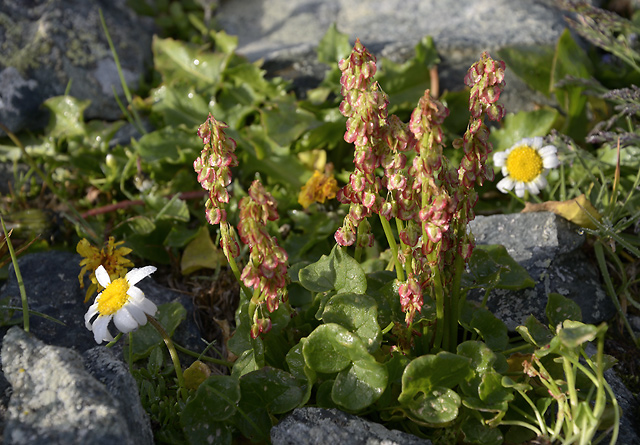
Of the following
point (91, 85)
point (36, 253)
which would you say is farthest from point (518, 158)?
point (91, 85)

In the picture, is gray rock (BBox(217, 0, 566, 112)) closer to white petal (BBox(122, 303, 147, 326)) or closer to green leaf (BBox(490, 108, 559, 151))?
green leaf (BBox(490, 108, 559, 151))

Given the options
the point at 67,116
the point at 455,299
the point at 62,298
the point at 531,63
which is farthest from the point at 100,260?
the point at 531,63

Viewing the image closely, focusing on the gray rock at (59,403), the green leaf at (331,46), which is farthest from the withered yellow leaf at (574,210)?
the gray rock at (59,403)

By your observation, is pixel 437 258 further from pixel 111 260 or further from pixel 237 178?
pixel 237 178

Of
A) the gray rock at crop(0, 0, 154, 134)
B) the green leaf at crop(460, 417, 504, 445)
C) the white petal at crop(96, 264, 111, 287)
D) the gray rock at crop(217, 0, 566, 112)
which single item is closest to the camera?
the green leaf at crop(460, 417, 504, 445)

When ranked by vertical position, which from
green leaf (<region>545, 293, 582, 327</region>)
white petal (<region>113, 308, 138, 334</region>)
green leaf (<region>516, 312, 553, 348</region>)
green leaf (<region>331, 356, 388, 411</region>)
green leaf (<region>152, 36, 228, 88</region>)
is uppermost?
green leaf (<region>152, 36, 228, 88</region>)

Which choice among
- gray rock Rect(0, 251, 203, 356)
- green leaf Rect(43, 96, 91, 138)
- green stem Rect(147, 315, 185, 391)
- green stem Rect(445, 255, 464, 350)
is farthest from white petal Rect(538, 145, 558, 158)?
green leaf Rect(43, 96, 91, 138)

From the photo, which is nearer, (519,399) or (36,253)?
(519,399)

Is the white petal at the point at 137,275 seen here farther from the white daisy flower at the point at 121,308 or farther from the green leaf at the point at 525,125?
the green leaf at the point at 525,125

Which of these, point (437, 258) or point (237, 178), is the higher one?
point (437, 258)
